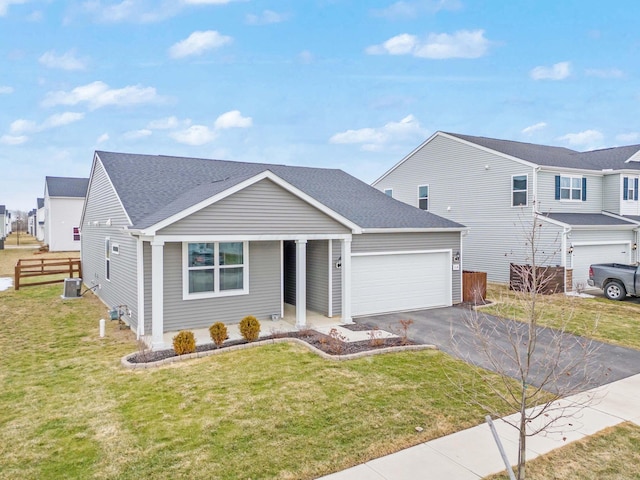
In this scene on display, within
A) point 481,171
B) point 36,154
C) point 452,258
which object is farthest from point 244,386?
point 36,154

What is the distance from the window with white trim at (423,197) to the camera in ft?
84.3

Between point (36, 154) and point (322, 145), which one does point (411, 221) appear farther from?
point (36, 154)

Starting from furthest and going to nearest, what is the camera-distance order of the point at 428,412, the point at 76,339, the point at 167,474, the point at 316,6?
the point at 316,6, the point at 76,339, the point at 428,412, the point at 167,474

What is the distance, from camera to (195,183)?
1458 centimetres

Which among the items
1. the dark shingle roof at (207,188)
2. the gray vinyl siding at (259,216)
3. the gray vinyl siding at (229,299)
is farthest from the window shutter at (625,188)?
the gray vinyl siding at (229,299)

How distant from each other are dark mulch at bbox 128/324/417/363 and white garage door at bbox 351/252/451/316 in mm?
3258

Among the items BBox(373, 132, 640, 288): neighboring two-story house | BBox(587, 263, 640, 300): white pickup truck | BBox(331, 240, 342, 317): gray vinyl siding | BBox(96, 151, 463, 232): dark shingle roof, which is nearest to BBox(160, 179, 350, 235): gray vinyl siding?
BBox(96, 151, 463, 232): dark shingle roof

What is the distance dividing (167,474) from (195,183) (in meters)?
11.1

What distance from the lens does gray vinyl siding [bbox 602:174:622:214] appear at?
22031 millimetres

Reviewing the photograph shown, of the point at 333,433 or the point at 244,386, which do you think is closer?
the point at 333,433

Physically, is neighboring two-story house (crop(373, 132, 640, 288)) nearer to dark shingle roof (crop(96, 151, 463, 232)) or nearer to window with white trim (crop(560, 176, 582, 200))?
window with white trim (crop(560, 176, 582, 200))

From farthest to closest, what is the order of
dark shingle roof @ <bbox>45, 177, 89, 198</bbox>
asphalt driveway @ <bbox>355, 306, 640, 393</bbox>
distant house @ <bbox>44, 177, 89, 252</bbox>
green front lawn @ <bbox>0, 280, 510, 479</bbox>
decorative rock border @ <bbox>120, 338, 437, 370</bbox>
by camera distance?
1. dark shingle roof @ <bbox>45, 177, 89, 198</bbox>
2. distant house @ <bbox>44, 177, 89, 252</bbox>
3. decorative rock border @ <bbox>120, 338, 437, 370</bbox>
4. asphalt driveway @ <bbox>355, 306, 640, 393</bbox>
5. green front lawn @ <bbox>0, 280, 510, 479</bbox>

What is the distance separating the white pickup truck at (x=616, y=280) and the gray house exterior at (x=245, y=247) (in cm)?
628

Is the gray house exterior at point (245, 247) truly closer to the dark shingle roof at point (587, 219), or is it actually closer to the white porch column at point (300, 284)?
the white porch column at point (300, 284)
